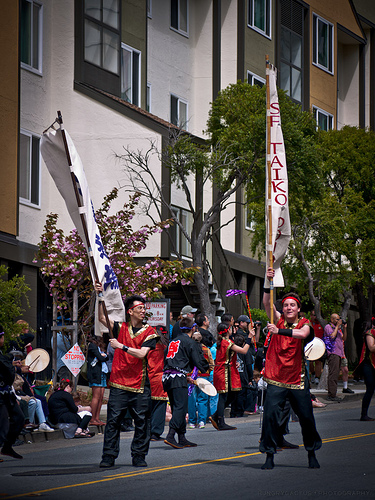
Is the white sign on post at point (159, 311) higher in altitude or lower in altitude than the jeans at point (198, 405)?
higher

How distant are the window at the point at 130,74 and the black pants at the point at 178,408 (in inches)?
676

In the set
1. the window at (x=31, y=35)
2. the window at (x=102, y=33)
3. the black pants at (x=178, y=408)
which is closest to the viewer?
the black pants at (x=178, y=408)

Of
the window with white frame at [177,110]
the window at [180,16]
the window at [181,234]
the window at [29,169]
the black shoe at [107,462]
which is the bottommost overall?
the black shoe at [107,462]

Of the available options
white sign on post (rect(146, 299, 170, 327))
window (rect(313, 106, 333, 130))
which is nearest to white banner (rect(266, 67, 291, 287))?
white sign on post (rect(146, 299, 170, 327))

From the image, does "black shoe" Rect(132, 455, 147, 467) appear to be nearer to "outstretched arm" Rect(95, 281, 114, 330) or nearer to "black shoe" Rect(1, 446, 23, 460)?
"outstretched arm" Rect(95, 281, 114, 330)

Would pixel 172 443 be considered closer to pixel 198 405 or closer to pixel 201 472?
pixel 201 472

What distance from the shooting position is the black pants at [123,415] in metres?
11.3

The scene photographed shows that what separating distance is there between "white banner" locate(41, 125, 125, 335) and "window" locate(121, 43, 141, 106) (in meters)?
18.4

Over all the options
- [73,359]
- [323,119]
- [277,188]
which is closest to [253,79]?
[323,119]

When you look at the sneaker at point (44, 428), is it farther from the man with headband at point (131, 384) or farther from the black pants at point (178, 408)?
the man with headband at point (131, 384)

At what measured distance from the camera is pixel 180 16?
33.4 meters

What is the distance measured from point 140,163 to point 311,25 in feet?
54.1

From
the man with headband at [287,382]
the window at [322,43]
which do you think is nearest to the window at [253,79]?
the window at [322,43]

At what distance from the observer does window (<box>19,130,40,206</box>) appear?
24844 millimetres
